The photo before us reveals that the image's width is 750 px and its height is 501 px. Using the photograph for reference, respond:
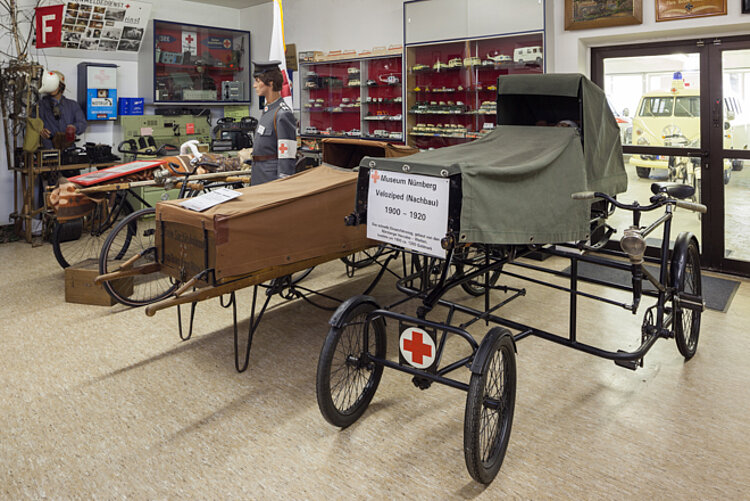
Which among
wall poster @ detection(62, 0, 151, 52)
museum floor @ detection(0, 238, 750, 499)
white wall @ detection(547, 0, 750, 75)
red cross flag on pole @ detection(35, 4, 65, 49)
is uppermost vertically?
wall poster @ detection(62, 0, 151, 52)

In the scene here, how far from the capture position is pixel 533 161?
9.32ft

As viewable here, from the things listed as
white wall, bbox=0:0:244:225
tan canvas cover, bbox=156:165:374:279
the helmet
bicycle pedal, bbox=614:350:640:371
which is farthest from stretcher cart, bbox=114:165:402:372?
white wall, bbox=0:0:244:225

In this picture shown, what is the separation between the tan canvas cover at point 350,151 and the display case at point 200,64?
499cm

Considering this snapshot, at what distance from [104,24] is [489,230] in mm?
7261

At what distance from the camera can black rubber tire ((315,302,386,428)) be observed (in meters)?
2.70

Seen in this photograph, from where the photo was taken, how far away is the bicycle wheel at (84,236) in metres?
5.32

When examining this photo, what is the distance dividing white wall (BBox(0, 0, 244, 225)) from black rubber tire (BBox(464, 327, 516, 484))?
23.5 feet

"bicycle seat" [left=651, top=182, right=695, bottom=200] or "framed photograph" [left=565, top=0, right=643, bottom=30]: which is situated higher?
"framed photograph" [left=565, top=0, right=643, bottom=30]

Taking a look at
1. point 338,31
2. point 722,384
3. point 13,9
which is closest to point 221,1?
point 338,31

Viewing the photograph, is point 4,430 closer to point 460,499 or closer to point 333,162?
point 460,499

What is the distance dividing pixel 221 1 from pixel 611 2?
610 centimetres

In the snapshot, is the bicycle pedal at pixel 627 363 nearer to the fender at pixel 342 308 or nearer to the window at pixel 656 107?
the fender at pixel 342 308

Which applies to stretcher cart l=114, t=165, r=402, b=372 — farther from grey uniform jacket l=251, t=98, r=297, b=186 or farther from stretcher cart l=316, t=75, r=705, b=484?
grey uniform jacket l=251, t=98, r=297, b=186

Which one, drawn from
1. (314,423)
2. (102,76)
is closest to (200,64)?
(102,76)
